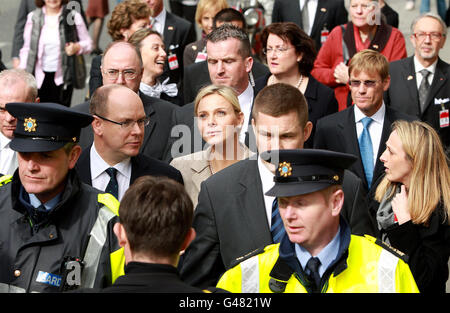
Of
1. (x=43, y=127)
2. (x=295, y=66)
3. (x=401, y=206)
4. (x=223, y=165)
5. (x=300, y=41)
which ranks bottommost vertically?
(x=401, y=206)

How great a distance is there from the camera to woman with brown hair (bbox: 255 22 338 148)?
7.98m

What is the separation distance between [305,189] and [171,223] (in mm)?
835

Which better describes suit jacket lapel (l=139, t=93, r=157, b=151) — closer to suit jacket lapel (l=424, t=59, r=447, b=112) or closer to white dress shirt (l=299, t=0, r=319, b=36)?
suit jacket lapel (l=424, t=59, r=447, b=112)

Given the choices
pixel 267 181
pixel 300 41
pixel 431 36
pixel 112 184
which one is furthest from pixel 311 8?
pixel 267 181

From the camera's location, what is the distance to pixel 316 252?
4180 mm

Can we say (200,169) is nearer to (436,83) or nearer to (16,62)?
(436,83)

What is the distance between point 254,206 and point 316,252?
3.35ft

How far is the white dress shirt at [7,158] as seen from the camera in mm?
6293

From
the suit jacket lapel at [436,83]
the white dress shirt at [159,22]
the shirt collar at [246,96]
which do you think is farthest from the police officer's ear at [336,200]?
the white dress shirt at [159,22]

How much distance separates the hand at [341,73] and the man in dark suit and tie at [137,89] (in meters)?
2.43

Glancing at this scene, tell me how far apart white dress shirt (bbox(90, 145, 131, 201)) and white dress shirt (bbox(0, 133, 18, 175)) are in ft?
2.59

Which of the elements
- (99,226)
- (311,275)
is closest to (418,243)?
(311,275)

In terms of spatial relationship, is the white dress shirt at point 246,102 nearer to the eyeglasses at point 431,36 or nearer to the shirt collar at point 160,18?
the eyeglasses at point 431,36
